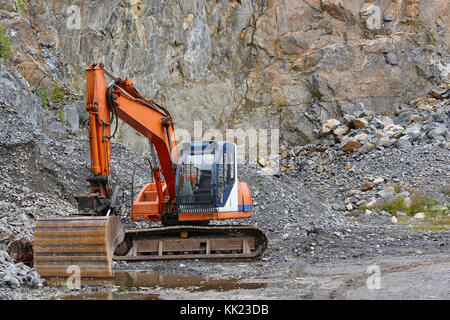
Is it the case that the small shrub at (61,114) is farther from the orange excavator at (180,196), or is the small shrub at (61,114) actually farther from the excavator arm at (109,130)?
the excavator arm at (109,130)

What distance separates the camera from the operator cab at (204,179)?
356 inches

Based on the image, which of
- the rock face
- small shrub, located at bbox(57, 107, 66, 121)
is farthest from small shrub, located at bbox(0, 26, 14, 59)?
the rock face

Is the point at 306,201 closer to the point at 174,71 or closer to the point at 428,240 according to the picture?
the point at 428,240

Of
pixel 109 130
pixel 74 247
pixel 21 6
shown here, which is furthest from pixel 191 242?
pixel 21 6

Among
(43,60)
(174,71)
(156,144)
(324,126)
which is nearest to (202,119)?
(174,71)

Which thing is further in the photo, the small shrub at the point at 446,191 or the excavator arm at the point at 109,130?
the small shrub at the point at 446,191

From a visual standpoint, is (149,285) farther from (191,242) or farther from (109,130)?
(191,242)

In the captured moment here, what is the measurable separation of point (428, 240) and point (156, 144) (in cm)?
573

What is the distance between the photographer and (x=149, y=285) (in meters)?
6.54

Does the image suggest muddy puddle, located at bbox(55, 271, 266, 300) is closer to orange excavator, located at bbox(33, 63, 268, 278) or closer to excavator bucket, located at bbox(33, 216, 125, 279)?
excavator bucket, located at bbox(33, 216, 125, 279)

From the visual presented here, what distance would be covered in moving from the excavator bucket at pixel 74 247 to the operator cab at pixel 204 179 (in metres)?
2.80

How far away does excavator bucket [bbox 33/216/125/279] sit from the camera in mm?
6273

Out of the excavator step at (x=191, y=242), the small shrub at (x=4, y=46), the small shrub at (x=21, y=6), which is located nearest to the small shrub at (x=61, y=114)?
the small shrub at (x=4, y=46)

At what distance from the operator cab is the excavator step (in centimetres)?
41
